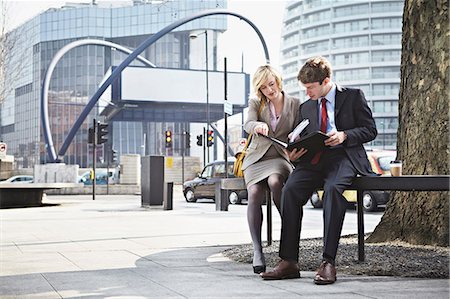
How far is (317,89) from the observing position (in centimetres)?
531

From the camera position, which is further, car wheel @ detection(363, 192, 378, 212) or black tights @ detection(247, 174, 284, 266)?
car wheel @ detection(363, 192, 378, 212)

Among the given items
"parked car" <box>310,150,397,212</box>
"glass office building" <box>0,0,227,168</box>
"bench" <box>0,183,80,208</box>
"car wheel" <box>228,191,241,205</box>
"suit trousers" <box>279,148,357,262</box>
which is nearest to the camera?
"suit trousers" <box>279,148,357,262</box>

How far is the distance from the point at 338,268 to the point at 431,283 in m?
0.81

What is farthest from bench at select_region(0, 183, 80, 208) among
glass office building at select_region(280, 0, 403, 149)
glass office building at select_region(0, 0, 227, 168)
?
glass office building at select_region(280, 0, 403, 149)

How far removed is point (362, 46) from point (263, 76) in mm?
105990

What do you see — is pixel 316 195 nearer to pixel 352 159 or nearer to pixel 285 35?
pixel 352 159

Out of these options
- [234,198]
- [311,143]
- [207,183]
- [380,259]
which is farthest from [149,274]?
[207,183]

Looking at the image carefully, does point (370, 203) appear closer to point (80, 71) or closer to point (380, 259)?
point (380, 259)

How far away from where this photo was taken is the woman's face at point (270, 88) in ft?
18.6

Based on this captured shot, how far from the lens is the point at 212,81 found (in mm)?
75938

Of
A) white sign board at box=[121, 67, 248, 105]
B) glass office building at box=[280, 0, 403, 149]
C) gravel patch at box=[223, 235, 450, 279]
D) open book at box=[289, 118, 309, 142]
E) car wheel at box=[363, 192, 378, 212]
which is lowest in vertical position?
car wheel at box=[363, 192, 378, 212]

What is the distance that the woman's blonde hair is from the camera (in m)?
5.68

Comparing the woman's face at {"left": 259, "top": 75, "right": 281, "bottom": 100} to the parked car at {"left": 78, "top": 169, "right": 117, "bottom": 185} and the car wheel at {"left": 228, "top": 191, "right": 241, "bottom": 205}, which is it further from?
the parked car at {"left": 78, "top": 169, "right": 117, "bottom": 185}

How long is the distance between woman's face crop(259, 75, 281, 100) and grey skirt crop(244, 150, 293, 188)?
18.2 inches
